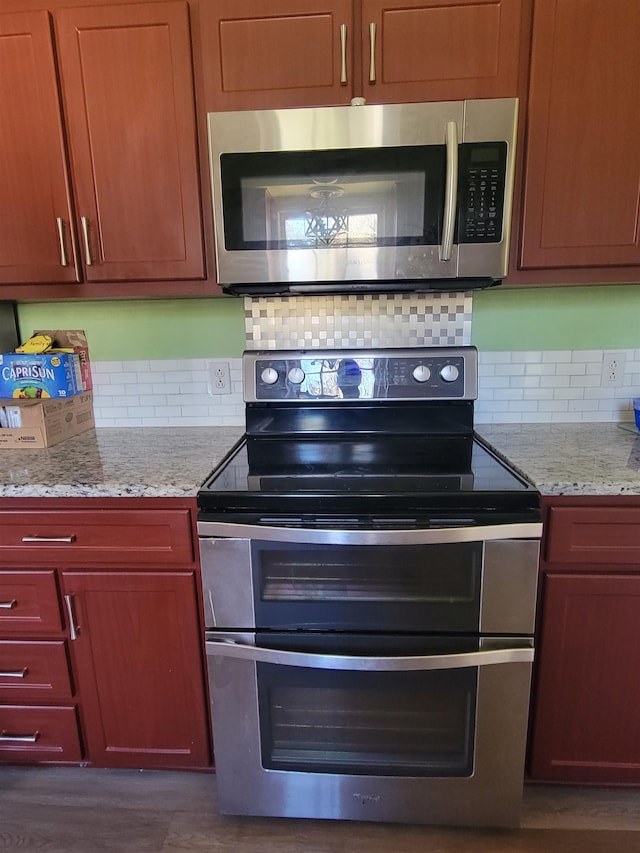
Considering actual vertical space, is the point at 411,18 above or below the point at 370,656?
above

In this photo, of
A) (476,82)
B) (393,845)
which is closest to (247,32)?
(476,82)

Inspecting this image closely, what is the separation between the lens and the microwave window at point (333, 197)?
1.29 meters

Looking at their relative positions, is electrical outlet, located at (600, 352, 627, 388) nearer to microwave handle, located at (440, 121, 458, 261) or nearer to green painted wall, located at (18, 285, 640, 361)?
green painted wall, located at (18, 285, 640, 361)

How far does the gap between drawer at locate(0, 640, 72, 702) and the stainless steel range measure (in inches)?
18.4

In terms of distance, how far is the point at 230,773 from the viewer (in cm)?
131

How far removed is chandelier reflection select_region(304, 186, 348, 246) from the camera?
51.5 inches

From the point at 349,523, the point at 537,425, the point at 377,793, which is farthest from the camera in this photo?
the point at 537,425

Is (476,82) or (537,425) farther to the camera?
(537,425)

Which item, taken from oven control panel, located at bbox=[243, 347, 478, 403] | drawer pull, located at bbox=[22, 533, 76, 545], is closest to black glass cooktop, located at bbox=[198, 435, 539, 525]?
oven control panel, located at bbox=[243, 347, 478, 403]

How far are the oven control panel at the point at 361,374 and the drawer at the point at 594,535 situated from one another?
49 cm

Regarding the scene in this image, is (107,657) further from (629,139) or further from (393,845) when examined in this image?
(629,139)

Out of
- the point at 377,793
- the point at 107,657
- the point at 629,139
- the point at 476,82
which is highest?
the point at 476,82

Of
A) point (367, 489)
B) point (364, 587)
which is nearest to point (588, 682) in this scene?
point (364, 587)

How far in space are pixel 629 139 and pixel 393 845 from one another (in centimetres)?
193
